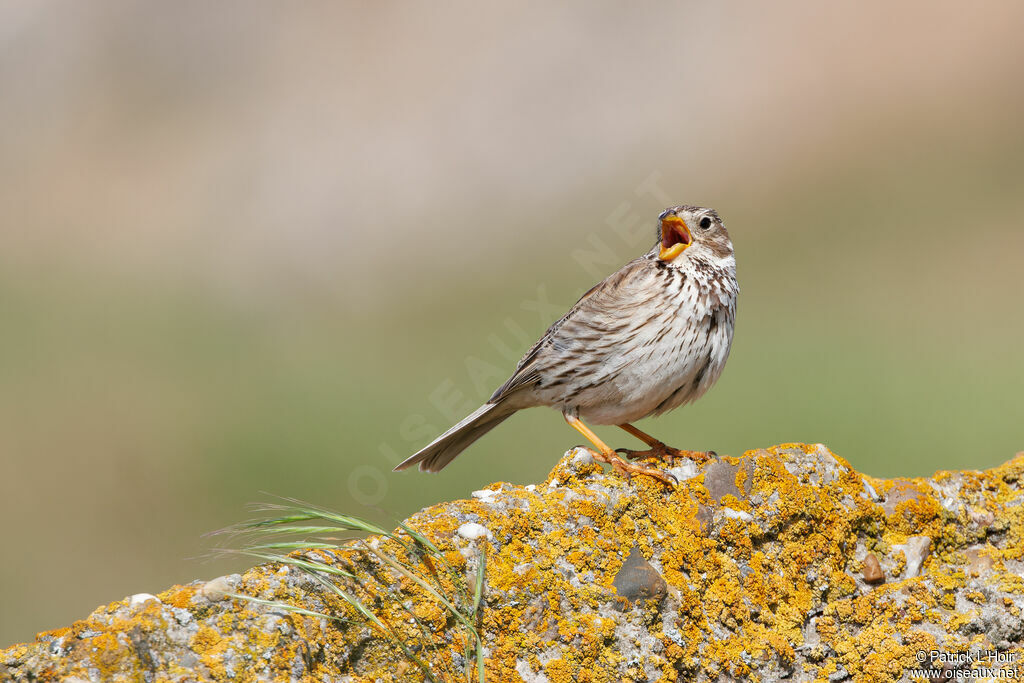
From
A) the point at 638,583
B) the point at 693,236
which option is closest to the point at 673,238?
the point at 693,236

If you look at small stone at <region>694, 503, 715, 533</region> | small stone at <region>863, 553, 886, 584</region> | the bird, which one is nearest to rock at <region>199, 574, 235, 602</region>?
small stone at <region>694, 503, 715, 533</region>

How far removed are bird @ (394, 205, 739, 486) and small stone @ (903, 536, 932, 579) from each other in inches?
65.1

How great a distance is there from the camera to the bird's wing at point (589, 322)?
6.00 meters

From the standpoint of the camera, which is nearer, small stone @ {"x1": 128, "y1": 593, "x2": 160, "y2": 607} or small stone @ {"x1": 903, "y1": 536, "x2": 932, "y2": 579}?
small stone @ {"x1": 128, "y1": 593, "x2": 160, "y2": 607}

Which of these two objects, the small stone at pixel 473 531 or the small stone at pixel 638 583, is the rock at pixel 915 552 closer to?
the small stone at pixel 638 583

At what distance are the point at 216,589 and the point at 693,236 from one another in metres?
3.95

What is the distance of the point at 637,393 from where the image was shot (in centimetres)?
577

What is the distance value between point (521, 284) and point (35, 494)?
27.0 ft

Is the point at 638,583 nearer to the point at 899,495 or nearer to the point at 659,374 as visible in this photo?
the point at 899,495

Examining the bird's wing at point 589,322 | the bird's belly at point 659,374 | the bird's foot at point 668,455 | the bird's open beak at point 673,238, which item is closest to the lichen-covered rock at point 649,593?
the bird's foot at point 668,455

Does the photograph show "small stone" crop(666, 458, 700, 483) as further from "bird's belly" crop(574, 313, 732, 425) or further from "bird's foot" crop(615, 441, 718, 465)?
"bird's belly" crop(574, 313, 732, 425)

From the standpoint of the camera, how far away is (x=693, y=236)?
6426 millimetres

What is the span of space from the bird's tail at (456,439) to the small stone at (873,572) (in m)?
2.55

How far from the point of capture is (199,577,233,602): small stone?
127 inches
